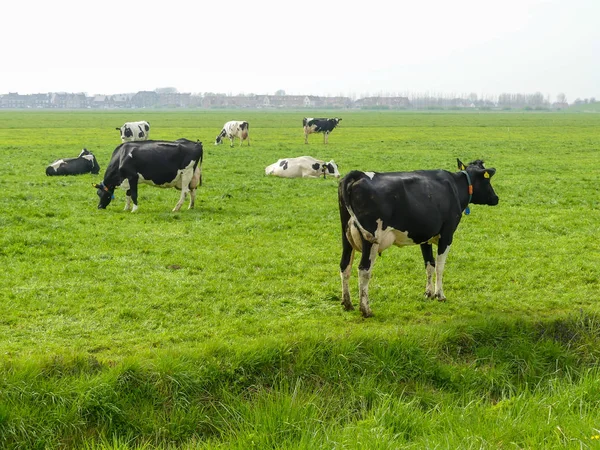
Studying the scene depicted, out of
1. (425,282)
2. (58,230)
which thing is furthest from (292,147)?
(425,282)

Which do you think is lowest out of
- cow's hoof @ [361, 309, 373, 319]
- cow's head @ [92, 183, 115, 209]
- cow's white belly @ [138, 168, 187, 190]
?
cow's hoof @ [361, 309, 373, 319]

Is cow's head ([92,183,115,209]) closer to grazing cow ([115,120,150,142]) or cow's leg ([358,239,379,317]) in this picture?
cow's leg ([358,239,379,317])

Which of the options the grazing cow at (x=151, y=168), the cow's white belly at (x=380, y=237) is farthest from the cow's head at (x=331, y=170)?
the cow's white belly at (x=380, y=237)

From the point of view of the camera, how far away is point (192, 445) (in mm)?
5684

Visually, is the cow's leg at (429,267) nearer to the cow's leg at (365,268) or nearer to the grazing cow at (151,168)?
the cow's leg at (365,268)

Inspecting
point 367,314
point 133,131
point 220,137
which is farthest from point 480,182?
point 220,137

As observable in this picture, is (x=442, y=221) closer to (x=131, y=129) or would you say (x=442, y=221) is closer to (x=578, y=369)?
(x=578, y=369)

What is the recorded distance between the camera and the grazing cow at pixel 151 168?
1617 cm

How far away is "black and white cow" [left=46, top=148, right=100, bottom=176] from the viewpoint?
23109mm

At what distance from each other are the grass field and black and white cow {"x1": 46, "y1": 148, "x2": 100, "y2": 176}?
8386 mm

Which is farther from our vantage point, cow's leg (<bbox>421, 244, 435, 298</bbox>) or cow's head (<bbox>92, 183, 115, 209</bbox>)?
cow's head (<bbox>92, 183, 115, 209</bbox>)

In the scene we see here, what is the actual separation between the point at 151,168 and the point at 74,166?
8.71 metres

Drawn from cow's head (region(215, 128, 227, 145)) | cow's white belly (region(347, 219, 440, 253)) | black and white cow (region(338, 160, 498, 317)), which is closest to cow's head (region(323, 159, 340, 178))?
black and white cow (region(338, 160, 498, 317))

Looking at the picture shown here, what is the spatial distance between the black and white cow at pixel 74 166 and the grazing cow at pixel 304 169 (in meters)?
7.32
